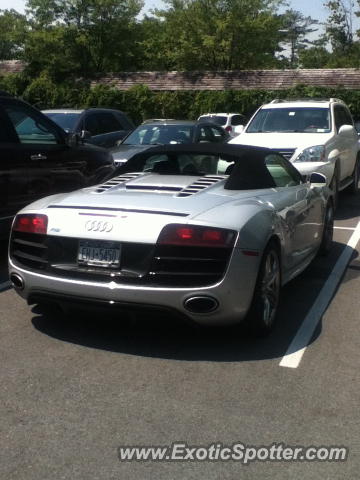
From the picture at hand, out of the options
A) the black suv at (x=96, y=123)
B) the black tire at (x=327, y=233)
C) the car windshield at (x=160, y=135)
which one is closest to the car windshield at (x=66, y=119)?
the black suv at (x=96, y=123)

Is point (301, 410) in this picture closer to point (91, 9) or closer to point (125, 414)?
point (125, 414)

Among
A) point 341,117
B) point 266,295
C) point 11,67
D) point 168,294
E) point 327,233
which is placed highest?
point 11,67

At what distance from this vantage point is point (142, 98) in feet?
117

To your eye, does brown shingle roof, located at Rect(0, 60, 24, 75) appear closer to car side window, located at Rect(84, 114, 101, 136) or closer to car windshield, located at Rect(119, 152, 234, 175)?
car side window, located at Rect(84, 114, 101, 136)

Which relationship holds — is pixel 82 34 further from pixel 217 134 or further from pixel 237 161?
pixel 237 161

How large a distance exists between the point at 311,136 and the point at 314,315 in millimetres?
5868

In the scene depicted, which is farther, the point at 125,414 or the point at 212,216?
the point at 212,216

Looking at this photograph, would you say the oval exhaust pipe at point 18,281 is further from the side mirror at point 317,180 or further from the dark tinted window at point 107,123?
the dark tinted window at point 107,123

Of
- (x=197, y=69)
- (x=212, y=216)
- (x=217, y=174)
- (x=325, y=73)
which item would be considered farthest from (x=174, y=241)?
(x=197, y=69)

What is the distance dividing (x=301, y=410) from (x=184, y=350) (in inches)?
44.6

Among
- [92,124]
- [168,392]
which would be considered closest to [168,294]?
[168,392]

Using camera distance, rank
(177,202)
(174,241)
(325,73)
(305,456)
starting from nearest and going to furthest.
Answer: (305,456) < (174,241) < (177,202) < (325,73)

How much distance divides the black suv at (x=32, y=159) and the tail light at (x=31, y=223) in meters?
2.16

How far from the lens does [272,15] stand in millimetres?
40281
